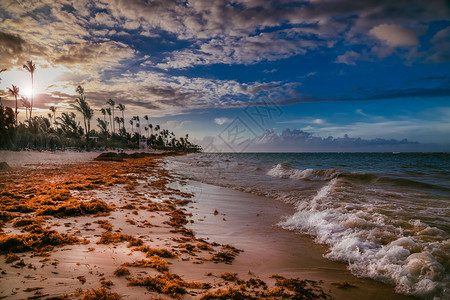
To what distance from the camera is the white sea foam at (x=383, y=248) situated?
3.78 metres

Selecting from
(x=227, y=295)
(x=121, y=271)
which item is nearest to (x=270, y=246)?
(x=227, y=295)

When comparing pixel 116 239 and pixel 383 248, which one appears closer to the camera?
pixel 116 239

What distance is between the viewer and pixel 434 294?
350 cm

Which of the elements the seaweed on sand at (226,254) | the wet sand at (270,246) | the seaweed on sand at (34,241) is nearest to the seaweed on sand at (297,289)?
the wet sand at (270,246)

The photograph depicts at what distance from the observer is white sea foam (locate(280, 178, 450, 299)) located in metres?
3.78

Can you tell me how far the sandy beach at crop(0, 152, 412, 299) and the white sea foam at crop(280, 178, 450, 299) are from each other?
36cm

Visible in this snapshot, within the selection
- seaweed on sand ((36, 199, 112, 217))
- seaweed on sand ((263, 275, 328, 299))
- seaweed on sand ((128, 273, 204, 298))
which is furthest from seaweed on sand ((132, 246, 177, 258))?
seaweed on sand ((36, 199, 112, 217))

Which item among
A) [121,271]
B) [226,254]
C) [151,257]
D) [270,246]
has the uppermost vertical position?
[121,271]

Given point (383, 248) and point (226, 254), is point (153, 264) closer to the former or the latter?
point (226, 254)

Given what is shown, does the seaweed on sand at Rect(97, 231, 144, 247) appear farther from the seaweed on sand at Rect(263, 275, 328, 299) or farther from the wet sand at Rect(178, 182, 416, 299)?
the seaweed on sand at Rect(263, 275, 328, 299)

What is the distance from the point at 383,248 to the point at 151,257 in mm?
5270

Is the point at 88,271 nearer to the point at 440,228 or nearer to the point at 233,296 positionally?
the point at 233,296

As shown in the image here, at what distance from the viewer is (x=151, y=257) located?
378cm

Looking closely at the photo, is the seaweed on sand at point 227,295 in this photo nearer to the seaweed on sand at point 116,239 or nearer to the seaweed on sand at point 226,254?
the seaweed on sand at point 226,254
